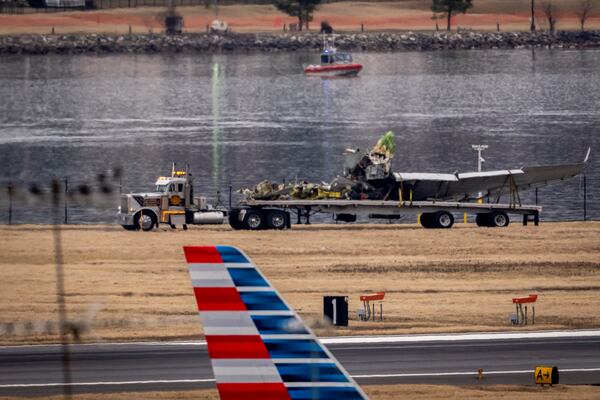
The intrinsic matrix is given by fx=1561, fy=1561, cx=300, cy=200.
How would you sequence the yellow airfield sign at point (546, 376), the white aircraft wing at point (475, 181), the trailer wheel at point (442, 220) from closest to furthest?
the yellow airfield sign at point (546, 376), the trailer wheel at point (442, 220), the white aircraft wing at point (475, 181)

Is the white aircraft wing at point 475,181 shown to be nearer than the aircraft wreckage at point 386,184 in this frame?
No

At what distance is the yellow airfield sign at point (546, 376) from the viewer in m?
40.4

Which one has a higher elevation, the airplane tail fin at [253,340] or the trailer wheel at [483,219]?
the airplane tail fin at [253,340]

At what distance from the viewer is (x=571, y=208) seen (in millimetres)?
90312

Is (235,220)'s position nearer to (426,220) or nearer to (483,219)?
(426,220)

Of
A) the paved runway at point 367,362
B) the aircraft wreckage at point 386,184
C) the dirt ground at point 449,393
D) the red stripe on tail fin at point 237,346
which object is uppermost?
the red stripe on tail fin at point 237,346

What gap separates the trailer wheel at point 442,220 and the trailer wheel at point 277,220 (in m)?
7.02

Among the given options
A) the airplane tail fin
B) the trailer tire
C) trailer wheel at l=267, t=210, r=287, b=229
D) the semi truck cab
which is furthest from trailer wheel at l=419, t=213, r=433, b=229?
the airplane tail fin

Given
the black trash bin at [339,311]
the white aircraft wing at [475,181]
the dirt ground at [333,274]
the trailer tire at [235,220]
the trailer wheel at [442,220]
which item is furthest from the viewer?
the white aircraft wing at [475,181]

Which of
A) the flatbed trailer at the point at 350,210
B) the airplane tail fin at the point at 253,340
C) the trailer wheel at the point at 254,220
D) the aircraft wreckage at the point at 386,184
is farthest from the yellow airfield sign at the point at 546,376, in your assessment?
the trailer wheel at the point at 254,220

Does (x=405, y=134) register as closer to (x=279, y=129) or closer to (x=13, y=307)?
(x=279, y=129)

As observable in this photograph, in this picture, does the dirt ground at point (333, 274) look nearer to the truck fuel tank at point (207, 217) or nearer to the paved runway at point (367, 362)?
the truck fuel tank at point (207, 217)

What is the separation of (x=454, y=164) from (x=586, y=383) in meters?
77.0

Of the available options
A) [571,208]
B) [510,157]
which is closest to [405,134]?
[510,157]
